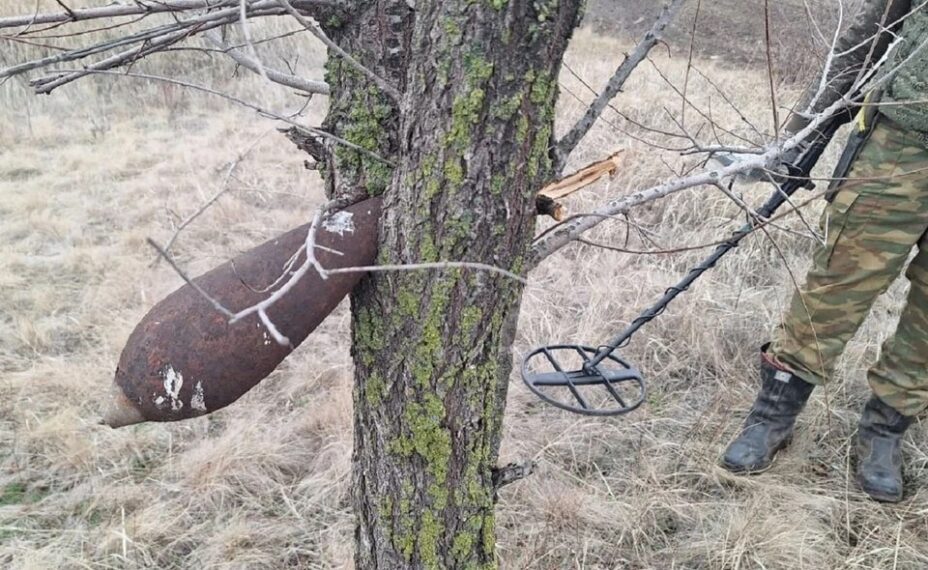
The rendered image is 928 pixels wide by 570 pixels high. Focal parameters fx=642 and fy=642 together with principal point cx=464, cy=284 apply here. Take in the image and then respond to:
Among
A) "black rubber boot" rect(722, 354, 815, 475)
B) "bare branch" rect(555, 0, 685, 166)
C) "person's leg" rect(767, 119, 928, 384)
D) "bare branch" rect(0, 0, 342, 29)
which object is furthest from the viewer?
"black rubber boot" rect(722, 354, 815, 475)

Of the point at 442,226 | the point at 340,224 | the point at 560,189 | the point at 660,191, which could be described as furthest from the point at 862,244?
the point at 340,224

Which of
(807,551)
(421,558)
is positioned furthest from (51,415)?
(807,551)

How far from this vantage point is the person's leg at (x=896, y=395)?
190cm

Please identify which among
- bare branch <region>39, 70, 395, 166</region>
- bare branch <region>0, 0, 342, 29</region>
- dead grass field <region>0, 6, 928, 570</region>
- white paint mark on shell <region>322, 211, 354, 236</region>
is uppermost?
bare branch <region>0, 0, 342, 29</region>

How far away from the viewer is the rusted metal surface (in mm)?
796

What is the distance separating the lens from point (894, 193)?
173 cm

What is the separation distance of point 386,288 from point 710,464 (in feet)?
5.28

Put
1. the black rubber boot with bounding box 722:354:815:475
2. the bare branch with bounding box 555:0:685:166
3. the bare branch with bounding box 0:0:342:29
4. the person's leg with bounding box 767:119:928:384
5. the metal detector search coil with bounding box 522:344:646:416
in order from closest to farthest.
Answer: the bare branch with bounding box 0:0:342:29 → the bare branch with bounding box 555:0:685:166 → the metal detector search coil with bounding box 522:344:646:416 → the person's leg with bounding box 767:119:928:384 → the black rubber boot with bounding box 722:354:815:475

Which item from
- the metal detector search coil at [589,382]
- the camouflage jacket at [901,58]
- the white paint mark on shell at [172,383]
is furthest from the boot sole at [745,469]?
the white paint mark on shell at [172,383]

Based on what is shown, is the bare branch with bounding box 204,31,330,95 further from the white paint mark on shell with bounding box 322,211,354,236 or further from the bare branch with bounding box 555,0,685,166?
the bare branch with bounding box 555,0,685,166

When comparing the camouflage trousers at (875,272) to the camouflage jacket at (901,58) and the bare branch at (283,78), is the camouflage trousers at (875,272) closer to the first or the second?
the camouflage jacket at (901,58)

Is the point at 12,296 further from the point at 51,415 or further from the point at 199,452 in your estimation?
the point at 199,452

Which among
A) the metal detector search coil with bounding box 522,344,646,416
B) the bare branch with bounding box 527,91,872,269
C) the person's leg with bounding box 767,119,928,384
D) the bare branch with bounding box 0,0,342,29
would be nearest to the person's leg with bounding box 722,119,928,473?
the person's leg with bounding box 767,119,928,384

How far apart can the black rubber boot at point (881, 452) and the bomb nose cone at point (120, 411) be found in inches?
82.6
